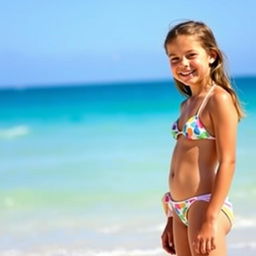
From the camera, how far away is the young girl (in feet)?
10.4

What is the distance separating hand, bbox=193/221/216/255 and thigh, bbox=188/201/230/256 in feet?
0.08

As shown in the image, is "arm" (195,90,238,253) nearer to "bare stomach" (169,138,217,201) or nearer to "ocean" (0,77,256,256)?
"bare stomach" (169,138,217,201)

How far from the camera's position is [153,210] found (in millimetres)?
7164

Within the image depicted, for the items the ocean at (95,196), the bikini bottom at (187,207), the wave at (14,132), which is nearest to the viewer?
the bikini bottom at (187,207)

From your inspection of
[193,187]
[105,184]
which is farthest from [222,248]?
[105,184]

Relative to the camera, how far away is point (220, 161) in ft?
10.4

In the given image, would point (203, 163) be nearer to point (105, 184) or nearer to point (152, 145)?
point (105, 184)

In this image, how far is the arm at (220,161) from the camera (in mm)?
3133

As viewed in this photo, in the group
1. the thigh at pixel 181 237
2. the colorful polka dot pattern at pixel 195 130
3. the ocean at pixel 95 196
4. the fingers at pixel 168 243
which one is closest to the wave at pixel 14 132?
the ocean at pixel 95 196

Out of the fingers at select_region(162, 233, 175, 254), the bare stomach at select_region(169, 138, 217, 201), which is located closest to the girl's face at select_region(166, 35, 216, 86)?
the bare stomach at select_region(169, 138, 217, 201)

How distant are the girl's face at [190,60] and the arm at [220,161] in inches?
6.7

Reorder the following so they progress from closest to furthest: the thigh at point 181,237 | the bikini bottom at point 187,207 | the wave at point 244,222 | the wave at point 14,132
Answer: the bikini bottom at point 187,207, the thigh at point 181,237, the wave at point 244,222, the wave at point 14,132

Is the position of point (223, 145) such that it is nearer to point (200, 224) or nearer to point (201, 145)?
point (201, 145)

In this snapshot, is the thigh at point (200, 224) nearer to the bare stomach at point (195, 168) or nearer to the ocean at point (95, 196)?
the bare stomach at point (195, 168)
